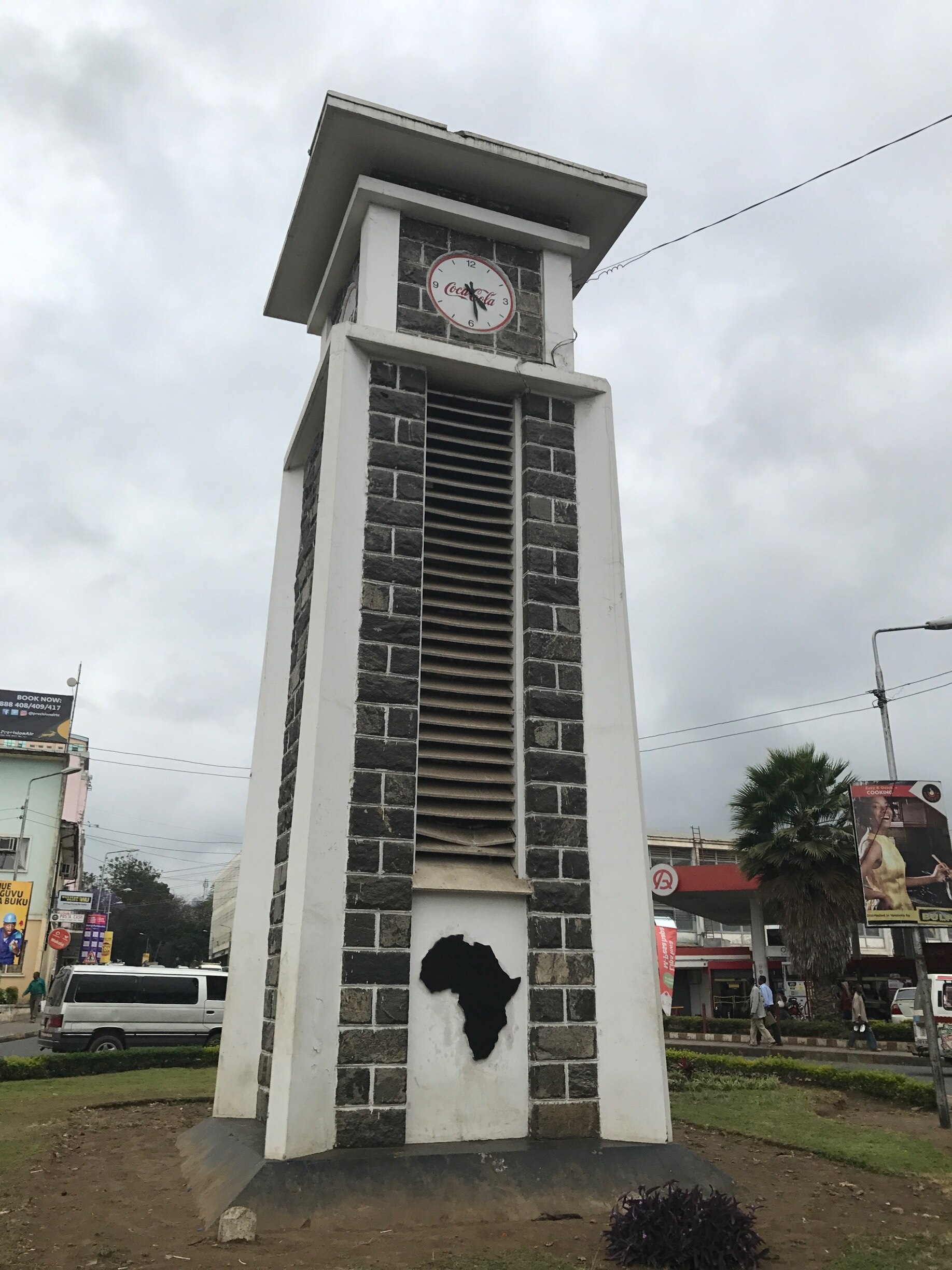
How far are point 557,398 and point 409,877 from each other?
4.80 metres

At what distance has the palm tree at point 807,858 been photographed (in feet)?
72.3

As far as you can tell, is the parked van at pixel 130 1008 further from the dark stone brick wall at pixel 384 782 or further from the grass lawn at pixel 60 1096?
the dark stone brick wall at pixel 384 782

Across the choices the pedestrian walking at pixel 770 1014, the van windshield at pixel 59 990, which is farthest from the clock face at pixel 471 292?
the pedestrian walking at pixel 770 1014

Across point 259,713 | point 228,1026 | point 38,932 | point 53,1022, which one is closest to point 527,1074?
point 228,1026

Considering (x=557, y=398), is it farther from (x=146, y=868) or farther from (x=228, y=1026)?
(x=146, y=868)

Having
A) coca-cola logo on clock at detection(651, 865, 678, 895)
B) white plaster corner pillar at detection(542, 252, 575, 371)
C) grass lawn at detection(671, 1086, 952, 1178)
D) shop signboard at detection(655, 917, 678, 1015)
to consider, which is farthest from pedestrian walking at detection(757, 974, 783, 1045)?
white plaster corner pillar at detection(542, 252, 575, 371)

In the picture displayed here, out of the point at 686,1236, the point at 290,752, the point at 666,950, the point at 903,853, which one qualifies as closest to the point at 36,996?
the point at 666,950

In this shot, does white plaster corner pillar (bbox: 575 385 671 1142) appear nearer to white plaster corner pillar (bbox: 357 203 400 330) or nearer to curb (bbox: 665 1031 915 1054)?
white plaster corner pillar (bbox: 357 203 400 330)

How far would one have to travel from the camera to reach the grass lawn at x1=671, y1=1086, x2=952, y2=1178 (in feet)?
28.6

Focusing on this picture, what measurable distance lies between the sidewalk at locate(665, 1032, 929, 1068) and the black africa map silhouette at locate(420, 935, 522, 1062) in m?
13.3

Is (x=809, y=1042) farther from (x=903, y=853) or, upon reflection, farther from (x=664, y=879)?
(x=903, y=853)

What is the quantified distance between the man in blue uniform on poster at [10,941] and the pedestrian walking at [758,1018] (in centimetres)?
2530

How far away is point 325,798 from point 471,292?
209 inches

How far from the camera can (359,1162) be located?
659 cm
